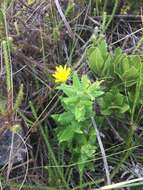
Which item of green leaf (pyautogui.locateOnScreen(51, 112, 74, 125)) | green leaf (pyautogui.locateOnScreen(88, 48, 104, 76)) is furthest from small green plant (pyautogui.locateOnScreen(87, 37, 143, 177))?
green leaf (pyautogui.locateOnScreen(51, 112, 74, 125))

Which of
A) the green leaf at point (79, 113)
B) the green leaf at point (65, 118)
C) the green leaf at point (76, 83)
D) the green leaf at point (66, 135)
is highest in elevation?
the green leaf at point (76, 83)

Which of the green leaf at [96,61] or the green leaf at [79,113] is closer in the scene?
the green leaf at [79,113]

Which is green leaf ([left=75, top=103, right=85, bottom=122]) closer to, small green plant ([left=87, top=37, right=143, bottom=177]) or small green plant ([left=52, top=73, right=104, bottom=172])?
small green plant ([left=52, top=73, right=104, bottom=172])

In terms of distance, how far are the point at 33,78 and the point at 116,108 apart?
1.05 ft

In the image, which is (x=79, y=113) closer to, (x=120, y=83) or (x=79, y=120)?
(x=79, y=120)

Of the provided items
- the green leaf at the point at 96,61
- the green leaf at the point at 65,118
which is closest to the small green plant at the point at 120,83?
the green leaf at the point at 96,61

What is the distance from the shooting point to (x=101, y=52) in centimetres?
141

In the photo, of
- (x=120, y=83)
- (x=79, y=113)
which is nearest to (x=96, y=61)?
(x=120, y=83)

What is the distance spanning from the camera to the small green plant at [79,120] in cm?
128

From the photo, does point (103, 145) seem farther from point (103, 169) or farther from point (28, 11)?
point (28, 11)

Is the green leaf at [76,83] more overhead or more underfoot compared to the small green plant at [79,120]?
more overhead

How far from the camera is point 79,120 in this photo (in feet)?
4.17

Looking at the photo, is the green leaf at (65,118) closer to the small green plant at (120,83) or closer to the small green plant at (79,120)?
the small green plant at (79,120)

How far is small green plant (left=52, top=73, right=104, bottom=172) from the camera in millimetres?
1277
